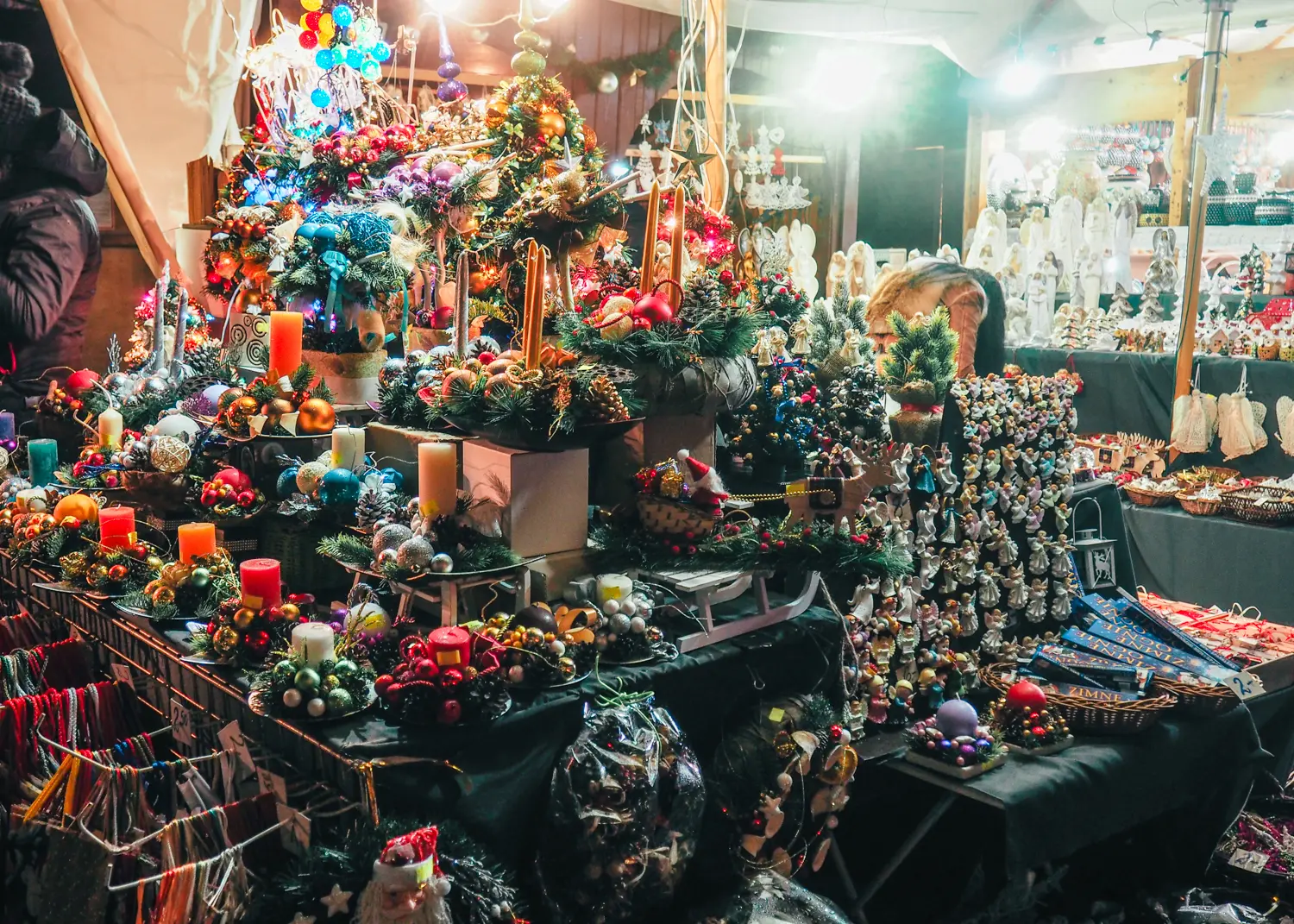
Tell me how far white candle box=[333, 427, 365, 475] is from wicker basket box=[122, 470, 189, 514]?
351 mm

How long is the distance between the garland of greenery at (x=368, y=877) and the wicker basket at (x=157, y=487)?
95cm

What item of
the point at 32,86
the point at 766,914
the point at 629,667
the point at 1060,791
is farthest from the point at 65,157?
the point at 1060,791

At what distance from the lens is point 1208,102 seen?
182 inches

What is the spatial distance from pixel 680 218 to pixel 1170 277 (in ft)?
11.4

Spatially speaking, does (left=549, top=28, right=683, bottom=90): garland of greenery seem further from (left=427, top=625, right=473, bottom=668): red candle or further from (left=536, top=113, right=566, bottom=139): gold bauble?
(left=427, top=625, right=473, bottom=668): red candle

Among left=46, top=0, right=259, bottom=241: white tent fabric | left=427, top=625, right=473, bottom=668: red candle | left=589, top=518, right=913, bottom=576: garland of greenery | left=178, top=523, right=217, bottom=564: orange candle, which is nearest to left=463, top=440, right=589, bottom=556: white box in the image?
left=589, top=518, right=913, bottom=576: garland of greenery

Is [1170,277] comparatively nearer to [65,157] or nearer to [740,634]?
[740,634]

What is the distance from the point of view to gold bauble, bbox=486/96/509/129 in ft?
9.33

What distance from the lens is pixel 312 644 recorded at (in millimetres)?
1789

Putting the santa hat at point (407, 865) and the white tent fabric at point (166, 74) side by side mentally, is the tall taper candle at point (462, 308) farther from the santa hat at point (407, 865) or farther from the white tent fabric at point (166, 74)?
the white tent fabric at point (166, 74)

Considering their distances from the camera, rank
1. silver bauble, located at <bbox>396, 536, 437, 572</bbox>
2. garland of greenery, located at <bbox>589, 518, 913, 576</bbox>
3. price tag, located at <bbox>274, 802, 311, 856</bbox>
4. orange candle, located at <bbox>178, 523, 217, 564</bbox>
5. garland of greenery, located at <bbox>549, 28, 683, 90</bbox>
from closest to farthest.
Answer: price tag, located at <bbox>274, 802, 311, 856</bbox> < silver bauble, located at <bbox>396, 536, 437, 572</bbox> < garland of greenery, located at <bbox>589, 518, 913, 576</bbox> < orange candle, located at <bbox>178, 523, 217, 564</bbox> < garland of greenery, located at <bbox>549, 28, 683, 90</bbox>

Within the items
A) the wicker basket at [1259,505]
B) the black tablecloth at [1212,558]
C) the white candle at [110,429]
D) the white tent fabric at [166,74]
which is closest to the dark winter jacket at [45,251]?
the white tent fabric at [166,74]

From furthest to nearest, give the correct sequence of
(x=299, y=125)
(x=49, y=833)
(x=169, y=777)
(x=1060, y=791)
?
(x=299, y=125)
(x=1060, y=791)
(x=169, y=777)
(x=49, y=833)

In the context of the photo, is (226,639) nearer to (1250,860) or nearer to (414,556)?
(414,556)
